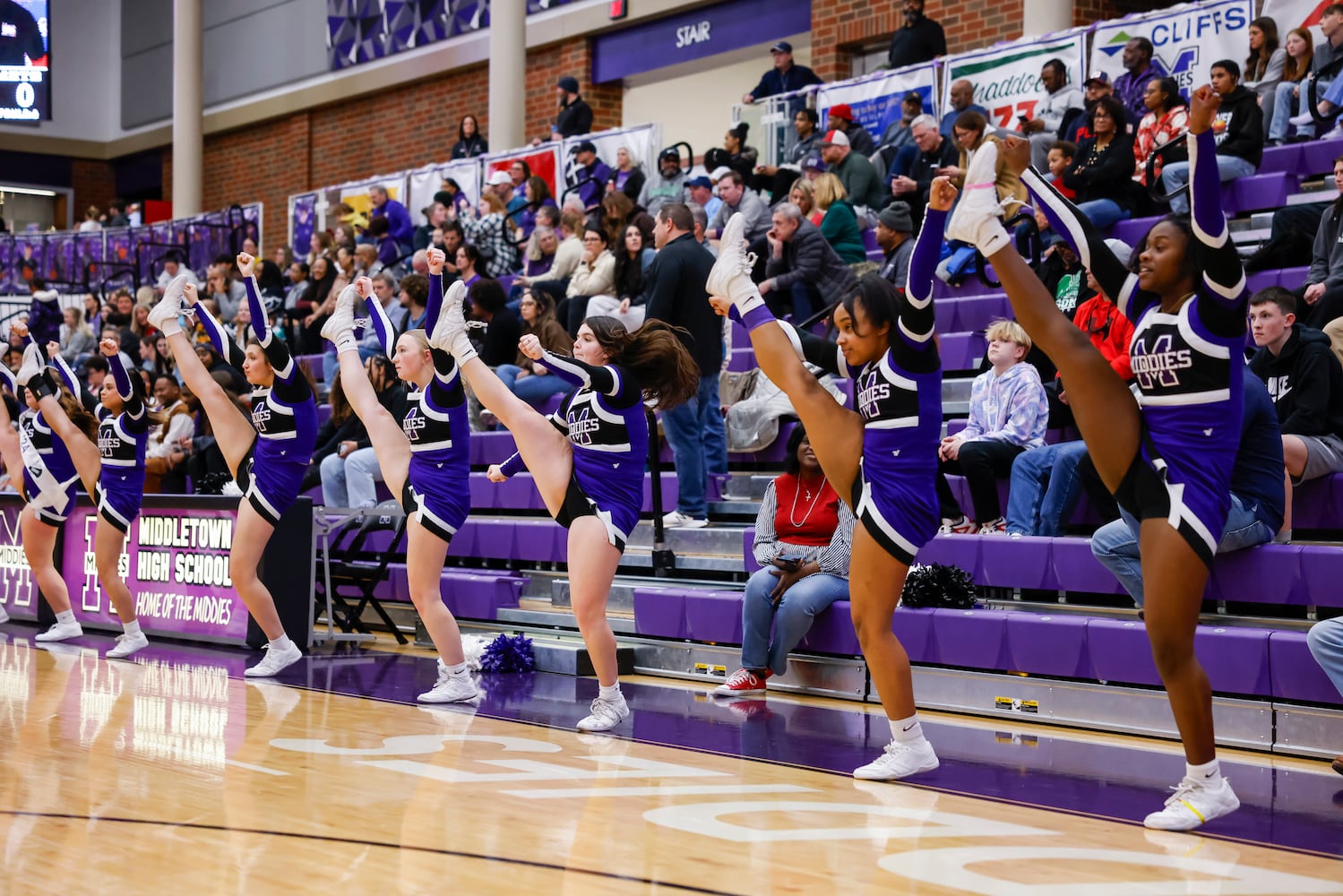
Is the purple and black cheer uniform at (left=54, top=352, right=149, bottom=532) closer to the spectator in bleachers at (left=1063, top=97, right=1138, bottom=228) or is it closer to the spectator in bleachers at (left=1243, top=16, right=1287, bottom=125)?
the spectator in bleachers at (left=1063, top=97, right=1138, bottom=228)

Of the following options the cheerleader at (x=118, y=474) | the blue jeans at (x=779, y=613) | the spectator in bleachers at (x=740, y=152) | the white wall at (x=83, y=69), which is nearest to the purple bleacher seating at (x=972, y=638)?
the blue jeans at (x=779, y=613)

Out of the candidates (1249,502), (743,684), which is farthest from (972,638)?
(1249,502)

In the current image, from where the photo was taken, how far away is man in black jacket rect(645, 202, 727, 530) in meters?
7.94

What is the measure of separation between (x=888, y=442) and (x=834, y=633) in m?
2.06

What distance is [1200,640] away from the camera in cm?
549

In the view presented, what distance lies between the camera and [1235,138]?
8719mm

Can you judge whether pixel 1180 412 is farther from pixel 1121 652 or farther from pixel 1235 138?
pixel 1235 138

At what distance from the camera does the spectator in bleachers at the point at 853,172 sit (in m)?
10.6

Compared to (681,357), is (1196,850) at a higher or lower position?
lower

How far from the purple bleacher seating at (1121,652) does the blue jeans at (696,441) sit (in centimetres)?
281

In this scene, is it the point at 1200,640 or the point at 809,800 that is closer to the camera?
the point at 809,800

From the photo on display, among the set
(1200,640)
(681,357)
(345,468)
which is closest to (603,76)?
(345,468)

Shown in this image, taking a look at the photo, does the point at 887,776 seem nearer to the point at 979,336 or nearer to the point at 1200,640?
the point at 1200,640

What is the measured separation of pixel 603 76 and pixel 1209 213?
14402 millimetres
